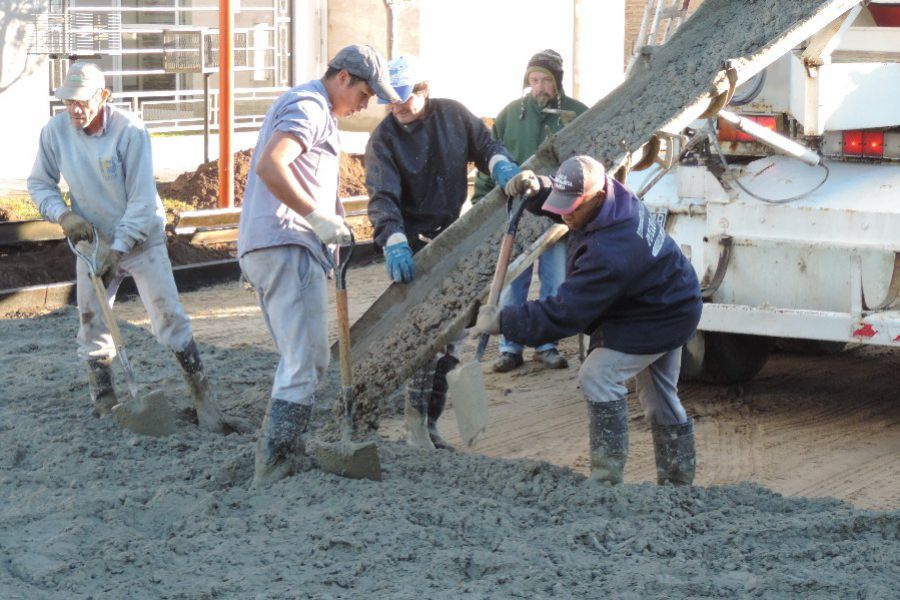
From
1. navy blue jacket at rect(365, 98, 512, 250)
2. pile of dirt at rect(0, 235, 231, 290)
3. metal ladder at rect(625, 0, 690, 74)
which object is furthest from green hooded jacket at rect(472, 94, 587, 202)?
pile of dirt at rect(0, 235, 231, 290)

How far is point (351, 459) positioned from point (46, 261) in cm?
556

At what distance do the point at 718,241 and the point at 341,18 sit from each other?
1083cm

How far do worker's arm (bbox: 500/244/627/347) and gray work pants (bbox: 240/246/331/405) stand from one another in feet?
2.65

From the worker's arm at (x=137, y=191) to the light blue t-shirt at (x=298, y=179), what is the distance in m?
1.05

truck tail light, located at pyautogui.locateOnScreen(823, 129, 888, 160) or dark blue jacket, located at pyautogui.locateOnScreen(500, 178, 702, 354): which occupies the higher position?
truck tail light, located at pyautogui.locateOnScreen(823, 129, 888, 160)

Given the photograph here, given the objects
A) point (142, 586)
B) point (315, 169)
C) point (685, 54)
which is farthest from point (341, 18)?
point (142, 586)

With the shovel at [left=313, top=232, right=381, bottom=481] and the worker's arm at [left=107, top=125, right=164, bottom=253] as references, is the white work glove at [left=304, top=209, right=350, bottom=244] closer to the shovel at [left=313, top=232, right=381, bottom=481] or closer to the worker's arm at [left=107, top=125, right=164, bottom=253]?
the shovel at [left=313, top=232, right=381, bottom=481]

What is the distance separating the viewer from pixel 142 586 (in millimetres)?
4266

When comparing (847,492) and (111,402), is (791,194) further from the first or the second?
(111,402)

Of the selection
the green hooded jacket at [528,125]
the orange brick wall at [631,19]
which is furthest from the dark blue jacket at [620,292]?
the orange brick wall at [631,19]

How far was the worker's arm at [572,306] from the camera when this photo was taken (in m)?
4.83

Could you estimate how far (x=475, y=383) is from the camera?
5.16 meters

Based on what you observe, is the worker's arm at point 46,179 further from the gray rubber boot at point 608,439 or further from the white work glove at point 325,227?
the gray rubber boot at point 608,439

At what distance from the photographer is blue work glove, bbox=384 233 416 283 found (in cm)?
580
